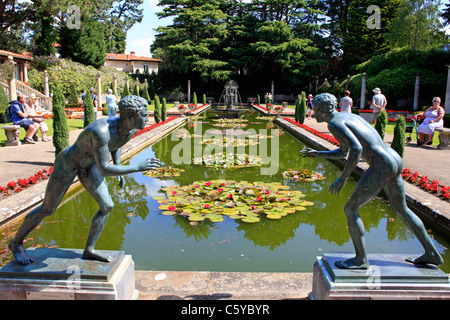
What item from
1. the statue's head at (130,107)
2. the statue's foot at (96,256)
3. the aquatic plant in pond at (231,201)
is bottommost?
the aquatic plant in pond at (231,201)

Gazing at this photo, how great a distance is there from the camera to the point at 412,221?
275 cm

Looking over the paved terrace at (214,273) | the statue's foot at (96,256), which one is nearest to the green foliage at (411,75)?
the paved terrace at (214,273)

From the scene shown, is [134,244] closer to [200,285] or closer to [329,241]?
[200,285]

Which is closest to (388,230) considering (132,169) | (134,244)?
(134,244)

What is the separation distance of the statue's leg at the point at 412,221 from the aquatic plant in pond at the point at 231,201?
93.6 inches

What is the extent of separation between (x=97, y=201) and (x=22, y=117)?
917 cm

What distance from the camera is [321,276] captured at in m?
2.70

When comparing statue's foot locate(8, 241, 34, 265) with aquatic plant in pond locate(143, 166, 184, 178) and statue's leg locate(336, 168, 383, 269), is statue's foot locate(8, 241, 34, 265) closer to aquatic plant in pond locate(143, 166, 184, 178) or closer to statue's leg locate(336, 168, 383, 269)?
statue's leg locate(336, 168, 383, 269)

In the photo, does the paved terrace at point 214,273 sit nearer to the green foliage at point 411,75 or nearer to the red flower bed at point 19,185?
the red flower bed at point 19,185

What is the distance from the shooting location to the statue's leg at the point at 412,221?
271cm

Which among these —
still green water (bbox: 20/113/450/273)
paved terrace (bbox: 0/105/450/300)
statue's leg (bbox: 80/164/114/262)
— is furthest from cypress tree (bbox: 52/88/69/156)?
statue's leg (bbox: 80/164/114/262)

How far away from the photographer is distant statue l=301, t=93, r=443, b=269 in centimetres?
263

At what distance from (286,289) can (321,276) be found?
0.46 metres
